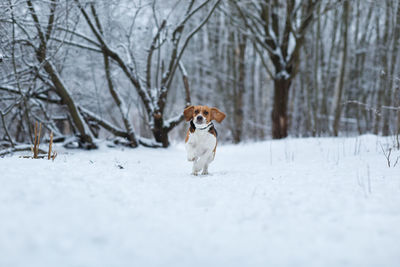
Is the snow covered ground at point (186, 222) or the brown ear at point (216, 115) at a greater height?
the brown ear at point (216, 115)

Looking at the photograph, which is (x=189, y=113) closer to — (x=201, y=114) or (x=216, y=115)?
(x=201, y=114)

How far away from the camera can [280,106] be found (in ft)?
29.0

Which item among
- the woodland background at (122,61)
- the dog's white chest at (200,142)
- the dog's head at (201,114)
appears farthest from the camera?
the woodland background at (122,61)

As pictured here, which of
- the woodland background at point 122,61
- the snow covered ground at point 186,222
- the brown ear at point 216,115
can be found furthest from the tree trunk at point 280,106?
the snow covered ground at point 186,222

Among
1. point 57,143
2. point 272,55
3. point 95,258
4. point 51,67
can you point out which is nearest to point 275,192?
point 95,258

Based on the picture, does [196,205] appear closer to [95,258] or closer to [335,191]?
[95,258]

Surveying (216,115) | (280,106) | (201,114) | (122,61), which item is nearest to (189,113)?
(201,114)

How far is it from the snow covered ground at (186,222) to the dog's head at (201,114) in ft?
3.91

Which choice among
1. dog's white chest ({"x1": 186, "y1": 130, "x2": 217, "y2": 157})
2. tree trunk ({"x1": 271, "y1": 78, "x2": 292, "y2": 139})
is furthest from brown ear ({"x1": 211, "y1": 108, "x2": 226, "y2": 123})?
tree trunk ({"x1": 271, "y1": 78, "x2": 292, "y2": 139})

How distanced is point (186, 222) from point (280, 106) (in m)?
7.83

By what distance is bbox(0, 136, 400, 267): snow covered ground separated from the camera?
4.09ft

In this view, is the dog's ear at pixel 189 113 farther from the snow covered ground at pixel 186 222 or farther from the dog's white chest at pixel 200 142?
the snow covered ground at pixel 186 222

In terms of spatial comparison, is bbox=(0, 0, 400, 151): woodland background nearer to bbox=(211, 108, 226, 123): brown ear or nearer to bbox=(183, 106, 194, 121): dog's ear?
bbox=(211, 108, 226, 123): brown ear

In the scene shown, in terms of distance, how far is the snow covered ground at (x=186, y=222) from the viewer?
125 cm
